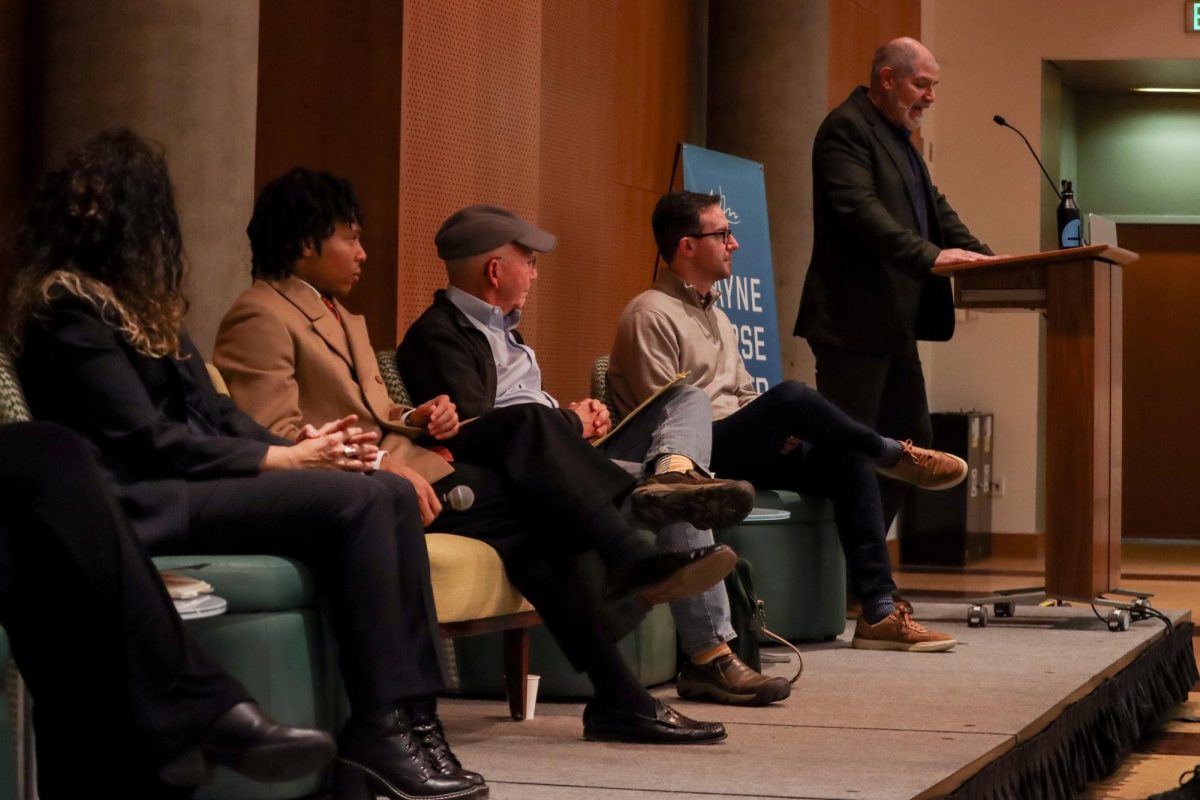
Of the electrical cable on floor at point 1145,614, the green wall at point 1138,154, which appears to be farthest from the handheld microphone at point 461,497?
the green wall at point 1138,154

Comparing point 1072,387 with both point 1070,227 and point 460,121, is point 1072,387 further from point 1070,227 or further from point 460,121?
point 460,121

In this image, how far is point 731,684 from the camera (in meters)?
3.63

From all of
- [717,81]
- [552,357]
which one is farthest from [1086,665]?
[717,81]

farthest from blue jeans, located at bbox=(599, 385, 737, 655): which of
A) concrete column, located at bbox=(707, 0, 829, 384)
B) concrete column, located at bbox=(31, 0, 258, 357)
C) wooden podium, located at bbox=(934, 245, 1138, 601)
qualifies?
concrete column, located at bbox=(707, 0, 829, 384)

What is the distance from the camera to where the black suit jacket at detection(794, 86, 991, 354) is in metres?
4.83

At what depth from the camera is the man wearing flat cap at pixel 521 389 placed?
3.56m

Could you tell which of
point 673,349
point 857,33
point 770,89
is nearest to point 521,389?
point 673,349

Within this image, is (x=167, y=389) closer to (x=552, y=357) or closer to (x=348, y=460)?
(x=348, y=460)

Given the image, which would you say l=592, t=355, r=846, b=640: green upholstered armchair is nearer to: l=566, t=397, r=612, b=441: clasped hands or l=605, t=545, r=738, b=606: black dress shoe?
l=566, t=397, r=612, b=441: clasped hands

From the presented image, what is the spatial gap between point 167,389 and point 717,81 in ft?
17.0

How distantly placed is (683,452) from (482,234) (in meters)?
0.63

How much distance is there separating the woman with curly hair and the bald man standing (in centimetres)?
255

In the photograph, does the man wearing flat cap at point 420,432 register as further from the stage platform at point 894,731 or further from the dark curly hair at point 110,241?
the dark curly hair at point 110,241

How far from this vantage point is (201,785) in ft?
6.92
